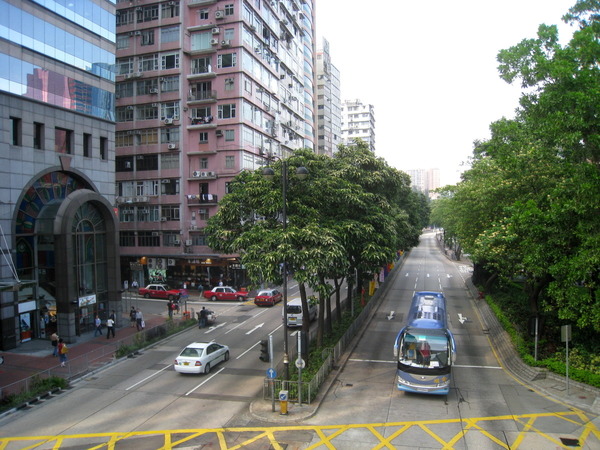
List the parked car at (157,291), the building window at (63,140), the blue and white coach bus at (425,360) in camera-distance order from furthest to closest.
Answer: the parked car at (157,291) < the building window at (63,140) < the blue and white coach bus at (425,360)

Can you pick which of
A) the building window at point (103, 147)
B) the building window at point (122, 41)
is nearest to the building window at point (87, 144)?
the building window at point (103, 147)

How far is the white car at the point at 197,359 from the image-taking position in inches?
878

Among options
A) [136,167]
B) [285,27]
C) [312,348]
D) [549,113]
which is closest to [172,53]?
[136,167]

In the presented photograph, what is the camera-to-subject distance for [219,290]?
45.3 m

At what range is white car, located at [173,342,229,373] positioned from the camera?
73.2 feet

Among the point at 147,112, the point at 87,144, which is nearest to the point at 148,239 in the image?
the point at 147,112

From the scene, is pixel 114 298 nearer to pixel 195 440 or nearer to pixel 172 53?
pixel 195 440

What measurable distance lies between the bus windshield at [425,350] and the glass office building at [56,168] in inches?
808

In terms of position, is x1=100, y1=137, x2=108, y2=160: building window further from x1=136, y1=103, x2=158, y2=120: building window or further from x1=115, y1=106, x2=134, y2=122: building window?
x1=115, y1=106, x2=134, y2=122: building window

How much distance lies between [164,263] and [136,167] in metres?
10.7

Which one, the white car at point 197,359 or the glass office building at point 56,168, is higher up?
the glass office building at point 56,168

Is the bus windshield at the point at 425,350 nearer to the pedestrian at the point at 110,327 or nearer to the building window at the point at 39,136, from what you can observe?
the pedestrian at the point at 110,327

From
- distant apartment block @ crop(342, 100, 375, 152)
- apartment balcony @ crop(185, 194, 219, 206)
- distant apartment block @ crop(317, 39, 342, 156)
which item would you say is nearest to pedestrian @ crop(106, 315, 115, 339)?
apartment balcony @ crop(185, 194, 219, 206)

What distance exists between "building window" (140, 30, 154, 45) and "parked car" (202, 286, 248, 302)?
26946 mm
